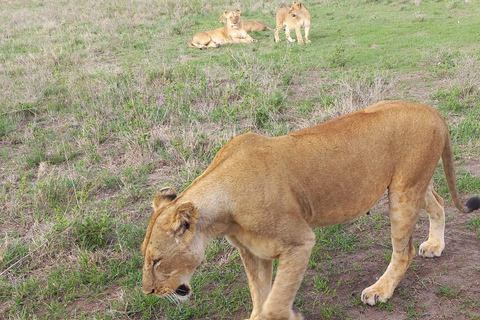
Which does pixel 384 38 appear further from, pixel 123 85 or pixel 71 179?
pixel 71 179

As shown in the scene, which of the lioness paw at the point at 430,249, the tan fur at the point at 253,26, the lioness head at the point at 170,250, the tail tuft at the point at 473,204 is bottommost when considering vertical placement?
the lioness paw at the point at 430,249

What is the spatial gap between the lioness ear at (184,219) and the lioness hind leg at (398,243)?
1446 mm

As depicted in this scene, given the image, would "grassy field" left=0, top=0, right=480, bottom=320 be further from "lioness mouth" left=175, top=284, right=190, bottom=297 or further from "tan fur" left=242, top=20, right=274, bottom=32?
"tan fur" left=242, top=20, right=274, bottom=32

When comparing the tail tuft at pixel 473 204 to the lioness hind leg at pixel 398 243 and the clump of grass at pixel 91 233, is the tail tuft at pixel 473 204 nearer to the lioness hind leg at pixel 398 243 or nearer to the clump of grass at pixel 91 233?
the lioness hind leg at pixel 398 243

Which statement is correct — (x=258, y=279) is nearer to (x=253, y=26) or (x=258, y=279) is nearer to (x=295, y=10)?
(x=295, y=10)

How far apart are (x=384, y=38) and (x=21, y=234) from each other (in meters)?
9.35

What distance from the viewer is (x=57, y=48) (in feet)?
40.6

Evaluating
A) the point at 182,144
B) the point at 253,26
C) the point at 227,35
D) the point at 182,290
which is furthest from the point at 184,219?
the point at 253,26

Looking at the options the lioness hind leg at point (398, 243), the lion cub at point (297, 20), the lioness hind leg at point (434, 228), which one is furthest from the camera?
the lion cub at point (297, 20)

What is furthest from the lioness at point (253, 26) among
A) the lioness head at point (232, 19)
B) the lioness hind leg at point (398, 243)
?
the lioness hind leg at point (398, 243)

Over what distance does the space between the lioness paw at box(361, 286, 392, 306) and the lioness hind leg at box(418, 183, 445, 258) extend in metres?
0.66

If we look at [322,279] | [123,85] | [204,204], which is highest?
[204,204]

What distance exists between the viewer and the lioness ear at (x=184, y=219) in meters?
2.59

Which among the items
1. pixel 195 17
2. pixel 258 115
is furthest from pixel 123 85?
pixel 195 17
